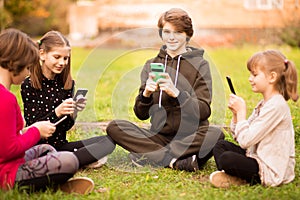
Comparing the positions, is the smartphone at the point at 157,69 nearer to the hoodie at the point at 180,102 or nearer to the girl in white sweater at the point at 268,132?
the hoodie at the point at 180,102

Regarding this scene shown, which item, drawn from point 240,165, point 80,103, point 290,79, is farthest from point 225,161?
point 80,103

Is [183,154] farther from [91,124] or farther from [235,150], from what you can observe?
[91,124]

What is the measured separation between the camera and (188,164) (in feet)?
11.9

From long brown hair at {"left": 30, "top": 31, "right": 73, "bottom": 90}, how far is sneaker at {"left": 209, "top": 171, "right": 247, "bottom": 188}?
134 cm

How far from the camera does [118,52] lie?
14.1m

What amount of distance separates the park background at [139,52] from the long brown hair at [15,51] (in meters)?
0.75

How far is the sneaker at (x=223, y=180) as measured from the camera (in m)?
3.21

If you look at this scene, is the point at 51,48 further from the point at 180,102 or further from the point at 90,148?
the point at 180,102

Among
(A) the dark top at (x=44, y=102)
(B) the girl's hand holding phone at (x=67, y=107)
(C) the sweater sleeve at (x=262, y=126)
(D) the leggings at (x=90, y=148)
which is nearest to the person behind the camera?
(C) the sweater sleeve at (x=262, y=126)

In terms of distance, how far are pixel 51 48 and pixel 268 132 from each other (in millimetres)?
1668

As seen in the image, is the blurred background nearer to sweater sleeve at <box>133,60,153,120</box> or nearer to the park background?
the park background

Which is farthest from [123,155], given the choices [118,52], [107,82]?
[118,52]

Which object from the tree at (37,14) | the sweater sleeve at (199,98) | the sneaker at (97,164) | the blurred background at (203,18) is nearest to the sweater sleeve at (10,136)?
the sneaker at (97,164)

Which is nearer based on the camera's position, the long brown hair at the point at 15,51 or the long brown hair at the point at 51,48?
the long brown hair at the point at 15,51
